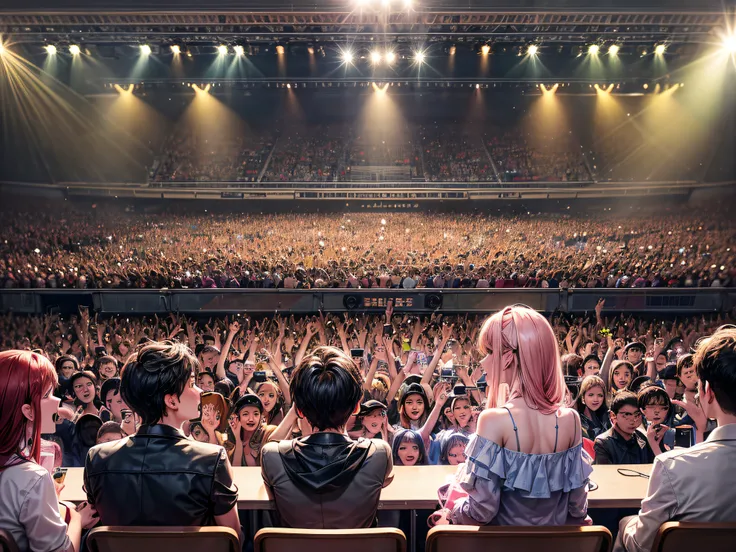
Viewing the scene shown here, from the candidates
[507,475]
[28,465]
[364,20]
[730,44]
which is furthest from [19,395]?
[730,44]

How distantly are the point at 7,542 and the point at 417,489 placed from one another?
5.03ft

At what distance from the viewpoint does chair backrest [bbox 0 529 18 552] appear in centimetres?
159

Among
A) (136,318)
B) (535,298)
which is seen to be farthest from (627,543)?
(136,318)

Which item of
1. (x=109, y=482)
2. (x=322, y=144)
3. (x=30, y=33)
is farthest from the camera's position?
(x=322, y=144)

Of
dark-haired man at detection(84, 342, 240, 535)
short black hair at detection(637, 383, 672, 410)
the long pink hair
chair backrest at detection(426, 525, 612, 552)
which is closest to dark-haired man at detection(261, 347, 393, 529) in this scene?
dark-haired man at detection(84, 342, 240, 535)

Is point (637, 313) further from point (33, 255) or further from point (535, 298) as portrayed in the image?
point (33, 255)

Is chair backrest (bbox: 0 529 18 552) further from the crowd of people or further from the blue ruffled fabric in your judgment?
the crowd of people

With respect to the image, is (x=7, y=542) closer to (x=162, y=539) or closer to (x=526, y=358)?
(x=162, y=539)

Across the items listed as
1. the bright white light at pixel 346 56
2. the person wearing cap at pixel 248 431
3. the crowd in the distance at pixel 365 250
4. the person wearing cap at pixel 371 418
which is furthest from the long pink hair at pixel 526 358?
the bright white light at pixel 346 56

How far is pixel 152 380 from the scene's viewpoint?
74.0 inches

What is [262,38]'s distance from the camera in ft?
48.3

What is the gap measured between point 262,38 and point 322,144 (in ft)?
11.3

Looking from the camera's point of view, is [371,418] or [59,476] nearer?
[59,476]

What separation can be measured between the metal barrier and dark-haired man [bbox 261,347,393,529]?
8.77 m
